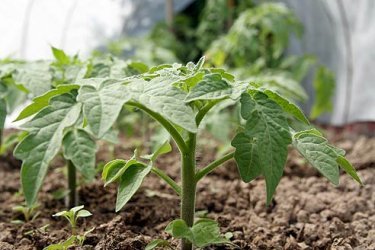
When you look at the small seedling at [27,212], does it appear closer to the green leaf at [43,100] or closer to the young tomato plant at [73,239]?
the young tomato plant at [73,239]

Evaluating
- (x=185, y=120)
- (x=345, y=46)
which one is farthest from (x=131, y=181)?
(x=345, y=46)

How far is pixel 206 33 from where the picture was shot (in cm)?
508

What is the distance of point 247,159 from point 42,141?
0.42m

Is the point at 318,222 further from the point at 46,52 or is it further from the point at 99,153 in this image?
the point at 46,52

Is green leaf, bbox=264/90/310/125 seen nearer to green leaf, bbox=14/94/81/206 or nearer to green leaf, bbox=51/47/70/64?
green leaf, bbox=14/94/81/206

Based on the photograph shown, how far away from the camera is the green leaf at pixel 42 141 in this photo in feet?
3.90

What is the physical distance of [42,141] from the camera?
3.97 feet

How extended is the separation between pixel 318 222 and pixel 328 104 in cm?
178

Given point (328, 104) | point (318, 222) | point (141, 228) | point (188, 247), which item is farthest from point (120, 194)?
point (328, 104)

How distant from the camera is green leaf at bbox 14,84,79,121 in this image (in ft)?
4.15

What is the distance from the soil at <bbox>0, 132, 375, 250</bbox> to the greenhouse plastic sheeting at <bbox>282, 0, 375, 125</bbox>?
1563 millimetres

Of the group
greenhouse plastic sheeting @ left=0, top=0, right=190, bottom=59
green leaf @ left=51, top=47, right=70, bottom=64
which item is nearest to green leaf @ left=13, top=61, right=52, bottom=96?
green leaf @ left=51, top=47, right=70, bottom=64

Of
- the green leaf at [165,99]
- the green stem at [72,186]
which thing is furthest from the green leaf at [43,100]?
the green stem at [72,186]

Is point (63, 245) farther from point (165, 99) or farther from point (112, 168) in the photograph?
point (165, 99)
